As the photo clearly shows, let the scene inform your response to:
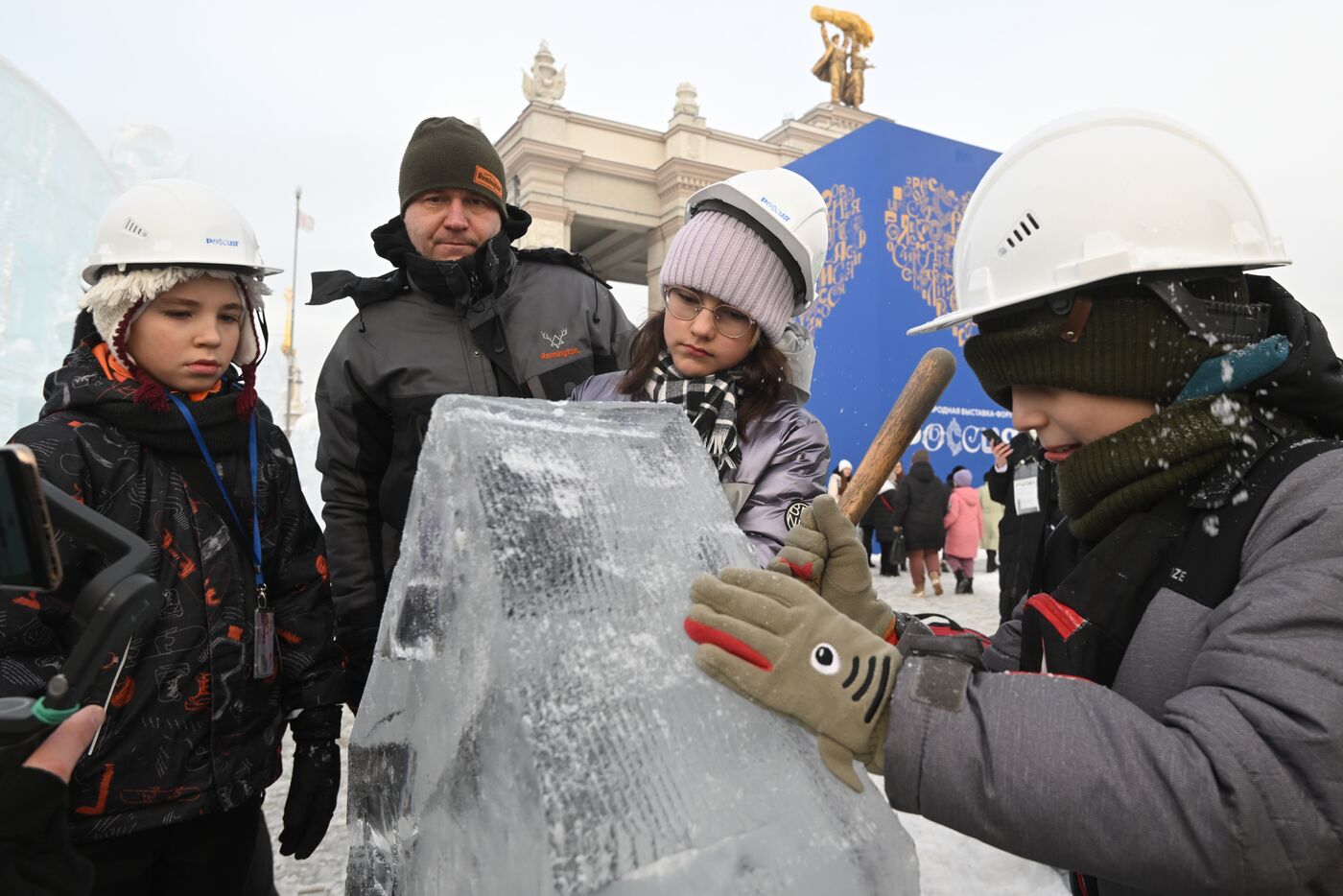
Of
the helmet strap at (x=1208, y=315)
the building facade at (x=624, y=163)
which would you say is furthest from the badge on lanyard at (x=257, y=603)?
the building facade at (x=624, y=163)

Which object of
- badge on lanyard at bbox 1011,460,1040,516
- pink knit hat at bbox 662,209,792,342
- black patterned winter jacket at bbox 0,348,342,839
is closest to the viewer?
black patterned winter jacket at bbox 0,348,342,839

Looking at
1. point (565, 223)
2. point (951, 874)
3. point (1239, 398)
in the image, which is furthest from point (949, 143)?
point (1239, 398)

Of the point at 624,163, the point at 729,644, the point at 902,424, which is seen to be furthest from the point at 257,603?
the point at 624,163

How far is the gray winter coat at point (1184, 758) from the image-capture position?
72 cm

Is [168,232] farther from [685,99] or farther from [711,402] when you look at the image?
[685,99]

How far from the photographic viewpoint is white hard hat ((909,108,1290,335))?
1044 mm

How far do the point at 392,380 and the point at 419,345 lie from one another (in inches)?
4.7

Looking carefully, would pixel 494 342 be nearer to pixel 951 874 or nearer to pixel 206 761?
pixel 206 761

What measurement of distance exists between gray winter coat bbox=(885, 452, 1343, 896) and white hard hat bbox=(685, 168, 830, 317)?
3.30ft

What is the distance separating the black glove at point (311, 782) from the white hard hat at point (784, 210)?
144cm

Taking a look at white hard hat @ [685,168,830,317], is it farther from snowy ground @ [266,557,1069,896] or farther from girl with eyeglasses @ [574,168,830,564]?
snowy ground @ [266,557,1069,896]

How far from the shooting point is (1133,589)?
99 centimetres

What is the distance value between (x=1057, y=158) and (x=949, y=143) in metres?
14.5

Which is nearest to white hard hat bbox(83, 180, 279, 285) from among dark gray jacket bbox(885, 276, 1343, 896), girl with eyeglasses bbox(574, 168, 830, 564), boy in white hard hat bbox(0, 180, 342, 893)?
boy in white hard hat bbox(0, 180, 342, 893)
